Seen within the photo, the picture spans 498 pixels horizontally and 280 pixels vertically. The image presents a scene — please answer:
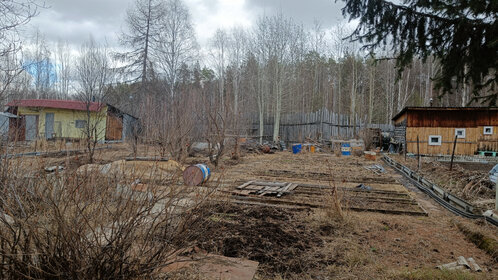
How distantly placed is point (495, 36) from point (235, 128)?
10493mm

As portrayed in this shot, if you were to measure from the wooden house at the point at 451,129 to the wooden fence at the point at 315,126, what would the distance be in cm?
478

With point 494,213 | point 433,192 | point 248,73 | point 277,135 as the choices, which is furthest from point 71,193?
point 248,73

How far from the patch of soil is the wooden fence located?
1908 centimetres

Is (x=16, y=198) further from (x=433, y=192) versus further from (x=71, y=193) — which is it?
(x=433, y=192)

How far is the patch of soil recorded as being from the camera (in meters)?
3.29

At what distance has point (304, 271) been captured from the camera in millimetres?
3172

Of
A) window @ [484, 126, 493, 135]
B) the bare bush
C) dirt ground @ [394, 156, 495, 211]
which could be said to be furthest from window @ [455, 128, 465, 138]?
the bare bush

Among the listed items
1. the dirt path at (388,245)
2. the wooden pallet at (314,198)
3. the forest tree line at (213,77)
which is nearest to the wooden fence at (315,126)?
the forest tree line at (213,77)

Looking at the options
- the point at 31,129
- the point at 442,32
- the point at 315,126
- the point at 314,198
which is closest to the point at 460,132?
the point at 315,126

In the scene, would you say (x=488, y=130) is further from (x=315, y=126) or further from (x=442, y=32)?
(x=442, y=32)

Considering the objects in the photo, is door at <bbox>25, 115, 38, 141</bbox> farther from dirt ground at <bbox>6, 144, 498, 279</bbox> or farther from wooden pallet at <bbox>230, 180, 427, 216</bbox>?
wooden pallet at <bbox>230, 180, 427, 216</bbox>

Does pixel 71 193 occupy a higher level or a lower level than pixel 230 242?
higher

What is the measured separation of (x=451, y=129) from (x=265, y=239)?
18.7 meters

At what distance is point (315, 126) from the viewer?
24.1m
